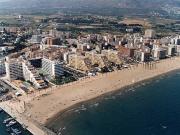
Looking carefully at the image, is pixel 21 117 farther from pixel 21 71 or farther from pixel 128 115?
pixel 21 71

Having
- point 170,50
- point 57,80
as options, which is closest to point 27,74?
point 57,80

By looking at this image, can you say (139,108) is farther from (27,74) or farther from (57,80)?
(27,74)

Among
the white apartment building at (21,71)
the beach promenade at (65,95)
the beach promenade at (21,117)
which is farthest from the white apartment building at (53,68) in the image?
the beach promenade at (21,117)

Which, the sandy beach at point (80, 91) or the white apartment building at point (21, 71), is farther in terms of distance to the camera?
the white apartment building at point (21, 71)

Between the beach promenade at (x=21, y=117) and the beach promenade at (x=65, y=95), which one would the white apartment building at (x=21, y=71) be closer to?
the beach promenade at (x=65, y=95)

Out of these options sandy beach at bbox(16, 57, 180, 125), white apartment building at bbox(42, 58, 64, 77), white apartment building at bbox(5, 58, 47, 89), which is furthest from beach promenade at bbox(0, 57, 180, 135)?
white apartment building at bbox(5, 58, 47, 89)

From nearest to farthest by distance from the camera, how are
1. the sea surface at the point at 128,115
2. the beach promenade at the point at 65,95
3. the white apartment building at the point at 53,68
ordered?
the sea surface at the point at 128,115, the beach promenade at the point at 65,95, the white apartment building at the point at 53,68

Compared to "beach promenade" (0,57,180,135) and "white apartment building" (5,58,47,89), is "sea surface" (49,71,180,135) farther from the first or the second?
"white apartment building" (5,58,47,89)
